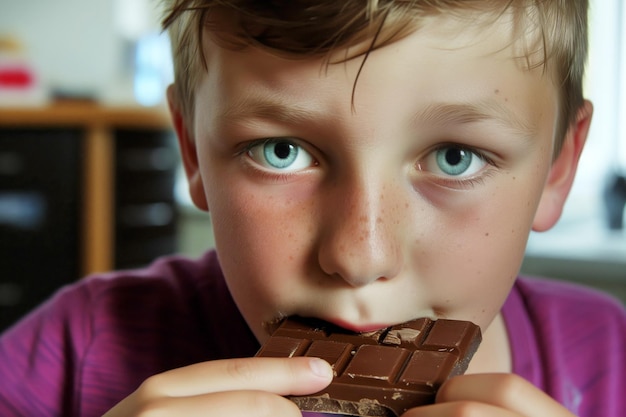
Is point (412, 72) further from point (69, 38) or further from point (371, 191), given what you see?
point (69, 38)

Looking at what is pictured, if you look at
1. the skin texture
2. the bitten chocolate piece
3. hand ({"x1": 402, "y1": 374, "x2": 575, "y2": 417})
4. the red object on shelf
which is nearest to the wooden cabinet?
the red object on shelf

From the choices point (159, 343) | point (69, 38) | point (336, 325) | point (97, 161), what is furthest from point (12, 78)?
point (336, 325)

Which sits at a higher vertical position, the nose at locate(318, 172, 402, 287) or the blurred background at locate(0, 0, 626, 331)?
the nose at locate(318, 172, 402, 287)

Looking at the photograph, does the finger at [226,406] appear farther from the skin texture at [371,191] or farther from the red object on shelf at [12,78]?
the red object on shelf at [12,78]

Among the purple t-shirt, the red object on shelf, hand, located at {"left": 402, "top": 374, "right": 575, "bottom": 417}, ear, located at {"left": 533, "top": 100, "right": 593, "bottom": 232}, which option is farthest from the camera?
the red object on shelf

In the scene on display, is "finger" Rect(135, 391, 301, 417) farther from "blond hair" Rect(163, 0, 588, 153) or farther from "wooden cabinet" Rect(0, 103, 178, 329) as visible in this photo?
"wooden cabinet" Rect(0, 103, 178, 329)

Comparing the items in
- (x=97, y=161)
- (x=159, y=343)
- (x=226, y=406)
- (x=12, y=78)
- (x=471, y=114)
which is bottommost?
(x=97, y=161)

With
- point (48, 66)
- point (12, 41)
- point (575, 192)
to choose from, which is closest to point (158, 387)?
point (575, 192)
